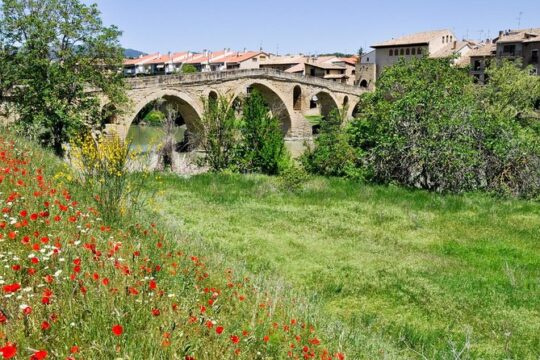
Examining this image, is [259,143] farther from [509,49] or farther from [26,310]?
[509,49]

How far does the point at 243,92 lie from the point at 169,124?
602 inches

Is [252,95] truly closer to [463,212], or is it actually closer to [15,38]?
[15,38]

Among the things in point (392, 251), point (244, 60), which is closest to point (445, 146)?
point (392, 251)

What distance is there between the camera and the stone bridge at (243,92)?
2906cm

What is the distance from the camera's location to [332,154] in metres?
22.0

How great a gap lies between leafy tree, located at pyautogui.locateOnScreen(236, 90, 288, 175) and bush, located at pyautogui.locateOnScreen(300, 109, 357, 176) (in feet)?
4.35

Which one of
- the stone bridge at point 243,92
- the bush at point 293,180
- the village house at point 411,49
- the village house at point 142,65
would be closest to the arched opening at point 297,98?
the stone bridge at point 243,92

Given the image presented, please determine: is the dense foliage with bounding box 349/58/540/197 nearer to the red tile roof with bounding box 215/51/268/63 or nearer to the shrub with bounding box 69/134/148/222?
the shrub with bounding box 69/134/148/222

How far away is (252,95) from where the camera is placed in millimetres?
23375

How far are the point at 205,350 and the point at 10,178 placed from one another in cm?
432

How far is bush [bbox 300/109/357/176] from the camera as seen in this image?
21.7 metres

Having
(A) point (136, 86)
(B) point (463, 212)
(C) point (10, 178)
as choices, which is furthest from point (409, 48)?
(C) point (10, 178)

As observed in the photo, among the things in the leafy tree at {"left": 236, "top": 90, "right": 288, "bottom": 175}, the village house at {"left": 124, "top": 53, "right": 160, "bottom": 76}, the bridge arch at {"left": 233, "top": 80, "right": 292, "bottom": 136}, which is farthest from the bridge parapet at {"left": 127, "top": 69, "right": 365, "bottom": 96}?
the village house at {"left": 124, "top": 53, "right": 160, "bottom": 76}

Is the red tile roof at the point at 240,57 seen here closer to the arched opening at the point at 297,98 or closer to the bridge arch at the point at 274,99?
the arched opening at the point at 297,98
